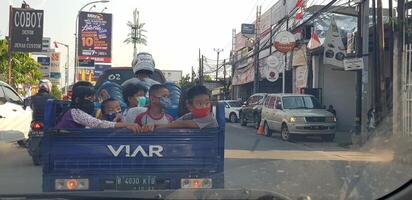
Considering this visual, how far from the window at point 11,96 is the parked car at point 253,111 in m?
13.2

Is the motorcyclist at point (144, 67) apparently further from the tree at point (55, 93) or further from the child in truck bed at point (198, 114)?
the tree at point (55, 93)

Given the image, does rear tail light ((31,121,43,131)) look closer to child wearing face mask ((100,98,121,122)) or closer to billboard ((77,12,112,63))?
child wearing face mask ((100,98,121,122))

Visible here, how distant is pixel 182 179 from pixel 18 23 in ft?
52.7

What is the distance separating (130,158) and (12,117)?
747 cm

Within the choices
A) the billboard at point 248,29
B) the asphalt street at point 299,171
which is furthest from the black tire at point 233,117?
the asphalt street at point 299,171

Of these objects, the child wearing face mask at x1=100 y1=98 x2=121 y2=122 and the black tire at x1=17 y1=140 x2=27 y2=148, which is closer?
the child wearing face mask at x1=100 y1=98 x2=121 y2=122

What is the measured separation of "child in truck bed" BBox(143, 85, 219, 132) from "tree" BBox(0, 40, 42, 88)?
77.5ft

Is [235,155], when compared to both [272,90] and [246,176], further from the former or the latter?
[272,90]

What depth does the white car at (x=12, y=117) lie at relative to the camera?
1201cm

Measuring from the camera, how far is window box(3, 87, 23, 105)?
13.1 metres

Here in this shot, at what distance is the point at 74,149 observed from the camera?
5.66 meters

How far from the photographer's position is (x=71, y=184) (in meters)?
5.58

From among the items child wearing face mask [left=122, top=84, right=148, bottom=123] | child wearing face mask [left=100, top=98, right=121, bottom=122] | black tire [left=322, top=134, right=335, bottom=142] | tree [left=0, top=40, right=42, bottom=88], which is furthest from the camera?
tree [left=0, top=40, right=42, bottom=88]

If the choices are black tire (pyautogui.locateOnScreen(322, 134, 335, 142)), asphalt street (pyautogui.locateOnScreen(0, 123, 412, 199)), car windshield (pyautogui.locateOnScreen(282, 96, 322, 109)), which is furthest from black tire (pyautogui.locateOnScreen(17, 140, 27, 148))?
black tire (pyautogui.locateOnScreen(322, 134, 335, 142))
